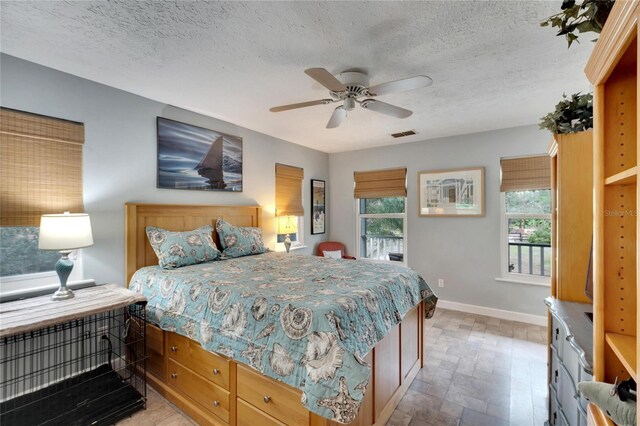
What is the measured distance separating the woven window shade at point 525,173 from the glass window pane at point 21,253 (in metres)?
5.12

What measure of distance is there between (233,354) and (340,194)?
395 cm

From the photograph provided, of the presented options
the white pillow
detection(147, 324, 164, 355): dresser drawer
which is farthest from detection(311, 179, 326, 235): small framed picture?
detection(147, 324, 164, 355): dresser drawer

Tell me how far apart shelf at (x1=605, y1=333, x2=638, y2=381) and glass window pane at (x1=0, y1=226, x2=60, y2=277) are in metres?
3.45

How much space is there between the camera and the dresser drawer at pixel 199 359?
6.08ft

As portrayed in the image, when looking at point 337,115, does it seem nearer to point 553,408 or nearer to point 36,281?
point 553,408

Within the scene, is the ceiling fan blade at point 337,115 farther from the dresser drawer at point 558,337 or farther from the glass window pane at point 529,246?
Result: the glass window pane at point 529,246

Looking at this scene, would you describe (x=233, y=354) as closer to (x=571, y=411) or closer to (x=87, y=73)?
(x=571, y=411)

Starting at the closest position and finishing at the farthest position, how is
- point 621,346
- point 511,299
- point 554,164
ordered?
1. point 621,346
2. point 554,164
3. point 511,299

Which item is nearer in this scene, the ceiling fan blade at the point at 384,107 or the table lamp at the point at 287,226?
the ceiling fan blade at the point at 384,107

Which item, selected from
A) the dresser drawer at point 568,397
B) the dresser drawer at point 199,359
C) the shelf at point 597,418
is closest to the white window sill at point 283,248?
the dresser drawer at point 199,359

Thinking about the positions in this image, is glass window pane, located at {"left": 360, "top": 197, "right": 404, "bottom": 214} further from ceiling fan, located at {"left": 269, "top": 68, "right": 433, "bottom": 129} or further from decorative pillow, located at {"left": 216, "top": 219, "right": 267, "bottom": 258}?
ceiling fan, located at {"left": 269, "top": 68, "right": 433, "bottom": 129}

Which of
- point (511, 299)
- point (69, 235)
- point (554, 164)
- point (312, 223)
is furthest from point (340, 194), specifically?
point (69, 235)

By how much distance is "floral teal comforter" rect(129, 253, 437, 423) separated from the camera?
135 centimetres

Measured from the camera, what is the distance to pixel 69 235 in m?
2.03
